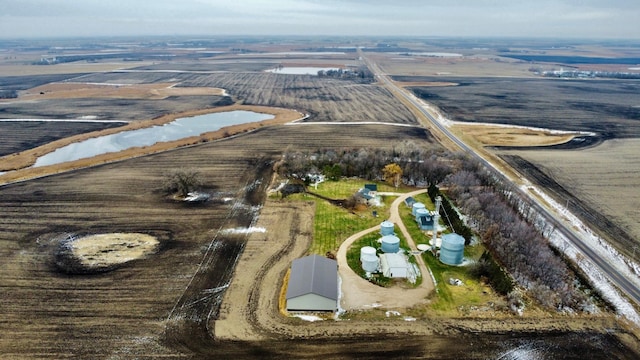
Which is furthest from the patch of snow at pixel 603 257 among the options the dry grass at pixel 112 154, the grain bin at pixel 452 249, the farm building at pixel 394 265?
the dry grass at pixel 112 154

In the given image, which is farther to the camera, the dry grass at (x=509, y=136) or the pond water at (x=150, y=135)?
the dry grass at (x=509, y=136)

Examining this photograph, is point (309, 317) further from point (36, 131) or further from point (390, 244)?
point (36, 131)

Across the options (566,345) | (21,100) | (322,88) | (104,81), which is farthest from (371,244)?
(104,81)

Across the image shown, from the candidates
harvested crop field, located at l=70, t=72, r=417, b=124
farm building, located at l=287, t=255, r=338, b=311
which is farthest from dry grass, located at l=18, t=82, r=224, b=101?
farm building, located at l=287, t=255, r=338, b=311

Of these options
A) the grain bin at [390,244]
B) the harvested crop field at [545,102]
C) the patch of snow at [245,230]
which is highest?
the harvested crop field at [545,102]

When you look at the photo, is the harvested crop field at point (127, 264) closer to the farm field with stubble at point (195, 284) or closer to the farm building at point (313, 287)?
the farm field with stubble at point (195, 284)
